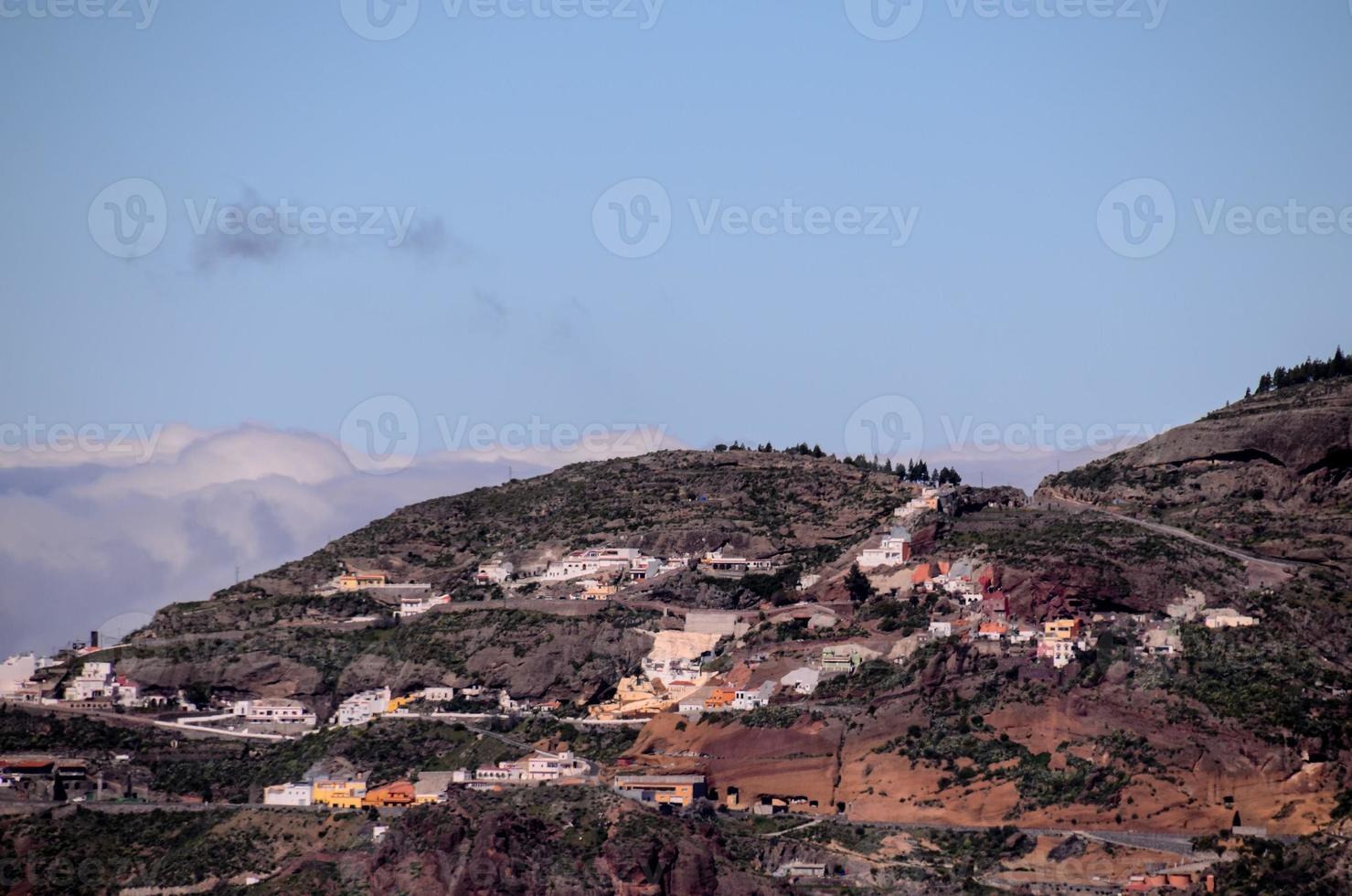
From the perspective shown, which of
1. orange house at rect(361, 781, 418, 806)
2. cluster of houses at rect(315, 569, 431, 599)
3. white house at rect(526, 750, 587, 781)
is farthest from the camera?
cluster of houses at rect(315, 569, 431, 599)

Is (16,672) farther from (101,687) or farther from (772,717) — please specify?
(772,717)

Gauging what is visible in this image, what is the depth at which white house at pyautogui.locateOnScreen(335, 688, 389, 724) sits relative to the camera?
11212cm

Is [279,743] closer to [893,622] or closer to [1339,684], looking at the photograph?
[893,622]

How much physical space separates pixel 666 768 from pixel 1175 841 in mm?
18962

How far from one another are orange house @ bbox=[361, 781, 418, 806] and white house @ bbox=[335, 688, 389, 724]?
1079 cm

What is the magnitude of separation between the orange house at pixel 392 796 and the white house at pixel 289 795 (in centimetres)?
236

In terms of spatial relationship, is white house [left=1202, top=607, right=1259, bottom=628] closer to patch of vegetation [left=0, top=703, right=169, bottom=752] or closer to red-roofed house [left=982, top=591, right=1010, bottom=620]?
red-roofed house [left=982, top=591, right=1010, bottom=620]

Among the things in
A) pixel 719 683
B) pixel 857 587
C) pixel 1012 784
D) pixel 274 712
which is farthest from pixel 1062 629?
pixel 274 712

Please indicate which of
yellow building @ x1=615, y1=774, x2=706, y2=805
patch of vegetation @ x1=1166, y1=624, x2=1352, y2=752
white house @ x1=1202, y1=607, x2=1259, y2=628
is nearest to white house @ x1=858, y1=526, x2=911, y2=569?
white house @ x1=1202, y1=607, x2=1259, y2=628

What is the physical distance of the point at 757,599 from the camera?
119 meters

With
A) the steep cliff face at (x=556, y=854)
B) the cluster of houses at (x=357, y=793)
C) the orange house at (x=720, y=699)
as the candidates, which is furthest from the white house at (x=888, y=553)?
the steep cliff face at (x=556, y=854)

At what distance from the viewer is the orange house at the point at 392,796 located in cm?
9975

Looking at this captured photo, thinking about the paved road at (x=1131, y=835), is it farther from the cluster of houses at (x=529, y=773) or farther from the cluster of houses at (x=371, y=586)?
the cluster of houses at (x=371, y=586)

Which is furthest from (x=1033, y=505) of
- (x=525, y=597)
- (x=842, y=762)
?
(x=842, y=762)
